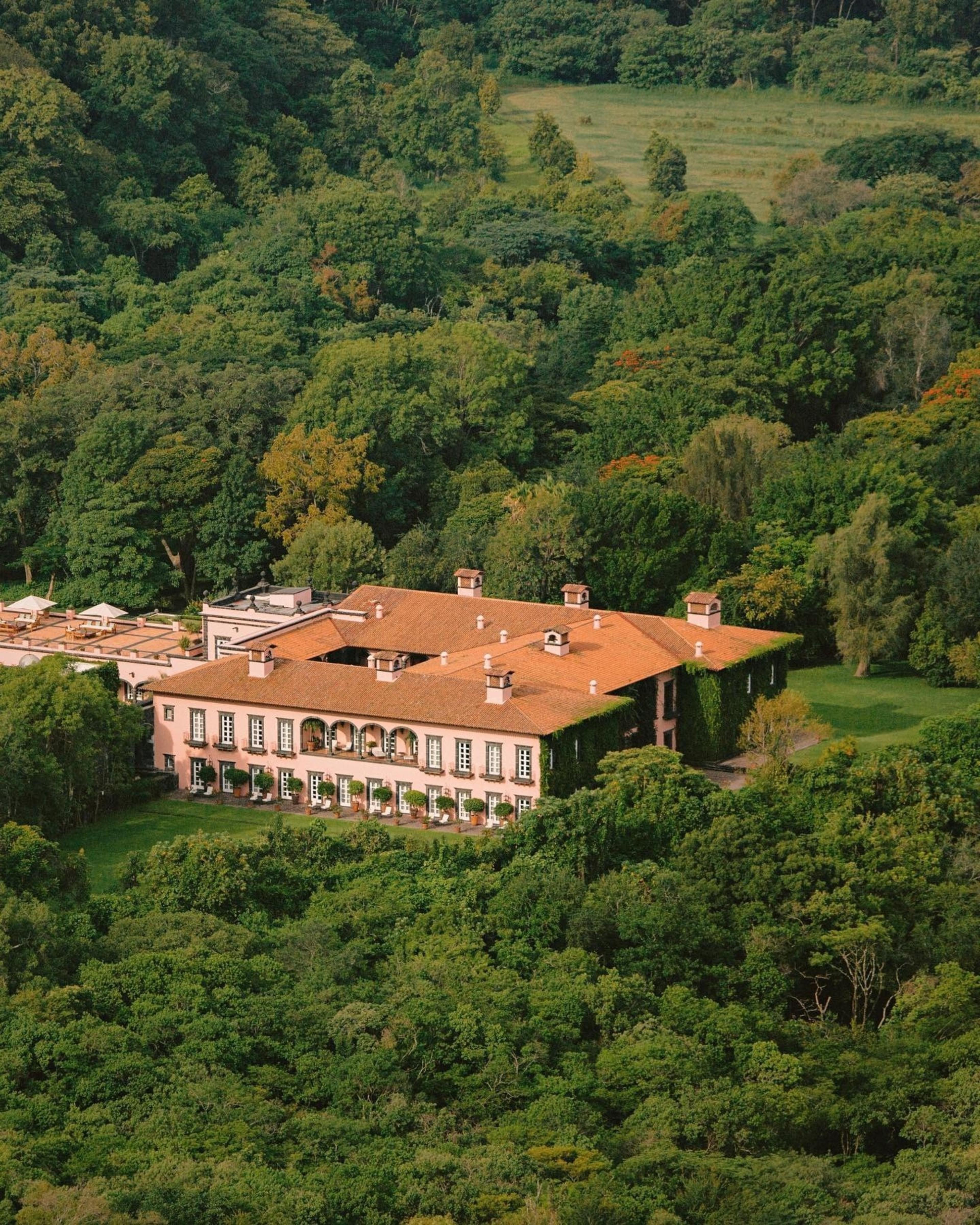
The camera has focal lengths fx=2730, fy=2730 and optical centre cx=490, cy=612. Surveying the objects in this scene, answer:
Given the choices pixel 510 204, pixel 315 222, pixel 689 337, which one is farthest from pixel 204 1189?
pixel 510 204

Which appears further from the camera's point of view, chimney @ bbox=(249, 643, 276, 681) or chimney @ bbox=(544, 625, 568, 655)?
chimney @ bbox=(544, 625, 568, 655)

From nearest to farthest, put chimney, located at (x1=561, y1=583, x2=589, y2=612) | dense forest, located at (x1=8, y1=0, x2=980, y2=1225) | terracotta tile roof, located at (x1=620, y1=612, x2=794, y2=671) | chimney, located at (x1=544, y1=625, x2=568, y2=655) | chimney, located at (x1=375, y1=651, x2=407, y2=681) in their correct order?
dense forest, located at (x1=8, y1=0, x2=980, y2=1225), chimney, located at (x1=375, y1=651, x2=407, y2=681), chimney, located at (x1=544, y1=625, x2=568, y2=655), terracotta tile roof, located at (x1=620, y1=612, x2=794, y2=671), chimney, located at (x1=561, y1=583, x2=589, y2=612)

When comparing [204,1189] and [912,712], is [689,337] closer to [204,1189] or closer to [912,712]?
[912,712]

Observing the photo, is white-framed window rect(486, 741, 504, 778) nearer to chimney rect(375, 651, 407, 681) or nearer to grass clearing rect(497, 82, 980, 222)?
chimney rect(375, 651, 407, 681)

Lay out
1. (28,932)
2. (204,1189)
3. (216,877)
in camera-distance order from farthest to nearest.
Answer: (216,877)
(28,932)
(204,1189)

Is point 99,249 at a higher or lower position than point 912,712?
higher

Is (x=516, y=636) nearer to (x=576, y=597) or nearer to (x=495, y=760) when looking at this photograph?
(x=576, y=597)

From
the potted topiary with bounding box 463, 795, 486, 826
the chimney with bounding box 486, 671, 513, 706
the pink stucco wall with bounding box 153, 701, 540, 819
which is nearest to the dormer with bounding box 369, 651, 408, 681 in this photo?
the pink stucco wall with bounding box 153, 701, 540, 819

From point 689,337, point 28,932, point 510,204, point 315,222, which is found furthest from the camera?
point 510,204

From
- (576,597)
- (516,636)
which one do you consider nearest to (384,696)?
(516,636)
